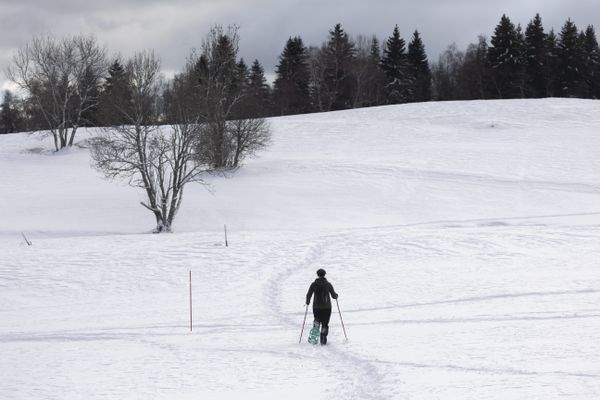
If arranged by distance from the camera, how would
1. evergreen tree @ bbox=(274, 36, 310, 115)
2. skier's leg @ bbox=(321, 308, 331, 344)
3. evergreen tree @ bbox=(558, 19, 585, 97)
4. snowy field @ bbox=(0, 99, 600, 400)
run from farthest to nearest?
evergreen tree @ bbox=(274, 36, 310, 115), evergreen tree @ bbox=(558, 19, 585, 97), skier's leg @ bbox=(321, 308, 331, 344), snowy field @ bbox=(0, 99, 600, 400)

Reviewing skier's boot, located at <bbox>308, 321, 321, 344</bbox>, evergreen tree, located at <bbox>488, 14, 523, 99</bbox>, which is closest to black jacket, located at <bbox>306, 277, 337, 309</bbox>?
skier's boot, located at <bbox>308, 321, 321, 344</bbox>

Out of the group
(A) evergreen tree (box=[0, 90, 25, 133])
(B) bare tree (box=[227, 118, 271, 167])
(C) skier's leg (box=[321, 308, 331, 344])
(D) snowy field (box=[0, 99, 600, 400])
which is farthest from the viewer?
(A) evergreen tree (box=[0, 90, 25, 133])

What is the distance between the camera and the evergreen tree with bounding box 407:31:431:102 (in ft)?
275

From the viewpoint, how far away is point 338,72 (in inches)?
3196

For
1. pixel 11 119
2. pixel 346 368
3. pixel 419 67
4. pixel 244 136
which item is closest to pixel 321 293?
pixel 346 368

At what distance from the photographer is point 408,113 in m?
58.6

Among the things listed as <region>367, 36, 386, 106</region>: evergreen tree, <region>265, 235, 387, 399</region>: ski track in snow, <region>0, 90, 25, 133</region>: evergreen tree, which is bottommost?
<region>265, 235, 387, 399</region>: ski track in snow

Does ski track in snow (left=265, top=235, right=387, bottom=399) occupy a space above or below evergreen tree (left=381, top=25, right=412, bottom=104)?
below

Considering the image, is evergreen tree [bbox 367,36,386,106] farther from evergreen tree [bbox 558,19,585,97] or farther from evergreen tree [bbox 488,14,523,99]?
evergreen tree [bbox 558,19,585,97]

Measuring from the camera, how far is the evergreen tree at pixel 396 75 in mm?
79312

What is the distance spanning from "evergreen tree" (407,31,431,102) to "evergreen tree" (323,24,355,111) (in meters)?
7.96

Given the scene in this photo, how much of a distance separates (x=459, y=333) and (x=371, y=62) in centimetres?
7306

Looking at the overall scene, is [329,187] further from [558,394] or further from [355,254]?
[558,394]

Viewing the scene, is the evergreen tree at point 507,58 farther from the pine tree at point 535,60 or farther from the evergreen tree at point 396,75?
the evergreen tree at point 396,75
